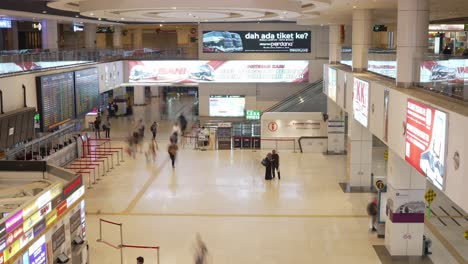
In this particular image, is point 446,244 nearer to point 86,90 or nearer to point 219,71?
point 86,90

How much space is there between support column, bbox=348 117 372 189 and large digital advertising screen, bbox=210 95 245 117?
16434 millimetres

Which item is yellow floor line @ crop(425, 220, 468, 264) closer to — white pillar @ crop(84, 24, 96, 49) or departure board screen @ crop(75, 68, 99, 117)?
departure board screen @ crop(75, 68, 99, 117)

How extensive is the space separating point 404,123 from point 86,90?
16.7 m

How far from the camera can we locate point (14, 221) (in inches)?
318

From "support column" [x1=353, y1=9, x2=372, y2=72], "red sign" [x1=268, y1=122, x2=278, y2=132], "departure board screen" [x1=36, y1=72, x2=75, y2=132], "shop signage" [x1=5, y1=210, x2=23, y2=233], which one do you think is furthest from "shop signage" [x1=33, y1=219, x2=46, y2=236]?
"red sign" [x1=268, y1=122, x2=278, y2=132]

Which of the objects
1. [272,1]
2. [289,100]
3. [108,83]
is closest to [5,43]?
[108,83]

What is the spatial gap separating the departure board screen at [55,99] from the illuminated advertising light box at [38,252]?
10.0 metres

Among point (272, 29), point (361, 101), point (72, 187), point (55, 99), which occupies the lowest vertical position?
point (72, 187)

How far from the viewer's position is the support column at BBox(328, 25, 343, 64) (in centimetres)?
2613

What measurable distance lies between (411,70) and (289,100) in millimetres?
19617

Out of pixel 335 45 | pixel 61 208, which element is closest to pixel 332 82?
pixel 335 45

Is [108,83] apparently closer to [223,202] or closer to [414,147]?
[223,202]

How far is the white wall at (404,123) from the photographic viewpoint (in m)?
7.14

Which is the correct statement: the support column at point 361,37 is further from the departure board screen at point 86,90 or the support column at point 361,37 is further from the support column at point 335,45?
the departure board screen at point 86,90
